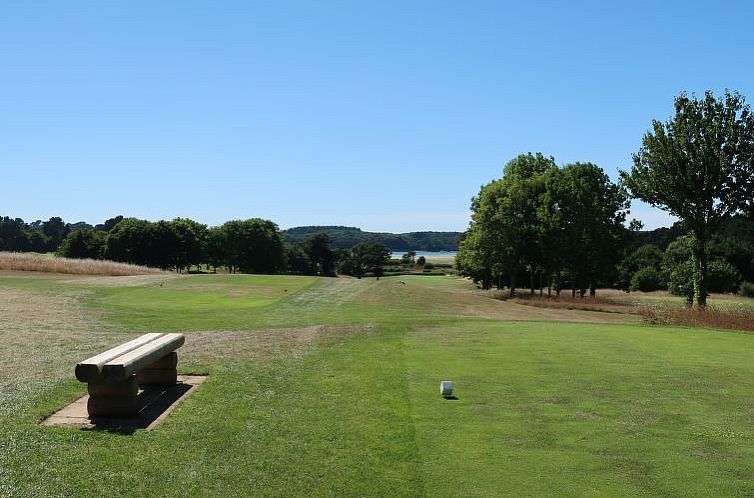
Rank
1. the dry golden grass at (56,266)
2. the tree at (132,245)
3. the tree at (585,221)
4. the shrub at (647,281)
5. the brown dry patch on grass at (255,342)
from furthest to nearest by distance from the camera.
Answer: the tree at (132,245), the shrub at (647,281), the tree at (585,221), the dry golden grass at (56,266), the brown dry patch on grass at (255,342)

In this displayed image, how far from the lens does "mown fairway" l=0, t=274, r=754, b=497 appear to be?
289 inches

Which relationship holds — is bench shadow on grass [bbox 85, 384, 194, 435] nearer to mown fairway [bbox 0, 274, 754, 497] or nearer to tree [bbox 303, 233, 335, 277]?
mown fairway [bbox 0, 274, 754, 497]

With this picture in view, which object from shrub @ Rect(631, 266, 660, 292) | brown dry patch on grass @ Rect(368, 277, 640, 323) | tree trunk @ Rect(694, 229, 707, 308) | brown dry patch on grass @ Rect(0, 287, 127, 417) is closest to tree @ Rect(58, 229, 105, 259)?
brown dry patch on grass @ Rect(368, 277, 640, 323)

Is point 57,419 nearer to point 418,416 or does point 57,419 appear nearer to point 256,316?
point 418,416

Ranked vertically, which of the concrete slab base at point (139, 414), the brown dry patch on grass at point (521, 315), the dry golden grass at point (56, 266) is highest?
the dry golden grass at point (56, 266)

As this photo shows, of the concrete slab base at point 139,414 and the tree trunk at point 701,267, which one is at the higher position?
the tree trunk at point 701,267

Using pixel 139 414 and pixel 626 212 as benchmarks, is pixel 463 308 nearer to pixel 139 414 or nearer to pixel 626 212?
pixel 139 414

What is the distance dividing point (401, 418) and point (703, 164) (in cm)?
3502

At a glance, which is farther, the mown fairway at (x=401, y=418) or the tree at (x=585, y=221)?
the tree at (x=585, y=221)

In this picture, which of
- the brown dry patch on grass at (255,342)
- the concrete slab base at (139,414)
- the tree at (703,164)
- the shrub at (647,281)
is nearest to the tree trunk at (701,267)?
the tree at (703,164)

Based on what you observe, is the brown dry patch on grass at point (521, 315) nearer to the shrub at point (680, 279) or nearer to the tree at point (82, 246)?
the shrub at point (680, 279)

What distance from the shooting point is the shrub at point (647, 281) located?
98188mm

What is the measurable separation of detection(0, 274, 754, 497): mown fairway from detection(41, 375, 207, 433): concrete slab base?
0.31 meters

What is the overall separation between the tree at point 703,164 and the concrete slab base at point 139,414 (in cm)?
3547
